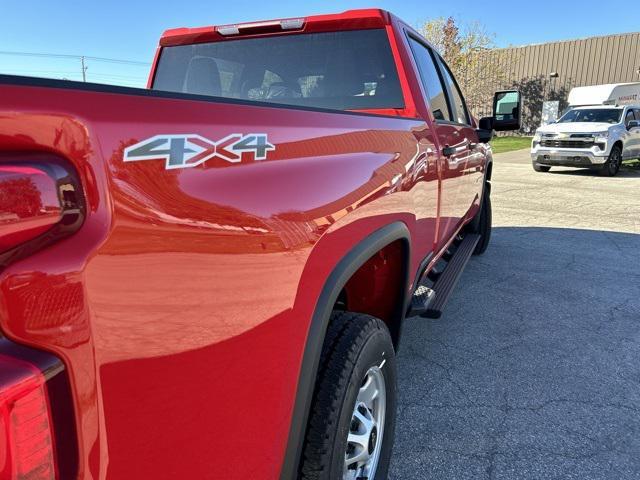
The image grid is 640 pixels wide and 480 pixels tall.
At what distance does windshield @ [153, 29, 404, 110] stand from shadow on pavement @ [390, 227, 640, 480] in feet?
5.59

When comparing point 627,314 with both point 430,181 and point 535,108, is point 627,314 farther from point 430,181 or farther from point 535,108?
point 535,108

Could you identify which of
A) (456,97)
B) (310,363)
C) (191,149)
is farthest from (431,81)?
(191,149)

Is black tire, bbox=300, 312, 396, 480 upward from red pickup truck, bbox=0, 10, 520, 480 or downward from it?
downward

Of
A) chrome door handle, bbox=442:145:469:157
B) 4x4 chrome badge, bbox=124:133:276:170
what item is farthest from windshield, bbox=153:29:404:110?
4x4 chrome badge, bbox=124:133:276:170

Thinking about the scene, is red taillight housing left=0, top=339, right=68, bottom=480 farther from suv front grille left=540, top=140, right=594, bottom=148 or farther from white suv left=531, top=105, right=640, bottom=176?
suv front grille left=540, top=140, right=594, bottom=148

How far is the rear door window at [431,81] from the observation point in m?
3.09

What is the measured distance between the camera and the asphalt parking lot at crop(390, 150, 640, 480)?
2.42 meters

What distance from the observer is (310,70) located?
2.93 m

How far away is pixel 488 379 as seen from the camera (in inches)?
124

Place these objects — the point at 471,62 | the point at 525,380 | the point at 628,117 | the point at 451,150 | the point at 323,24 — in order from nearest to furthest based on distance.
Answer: the point at 323,24, the point at 525,380, the point at 451,150, the point at 628,117, the point at 471,62

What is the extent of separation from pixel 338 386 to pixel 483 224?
15.4 ft

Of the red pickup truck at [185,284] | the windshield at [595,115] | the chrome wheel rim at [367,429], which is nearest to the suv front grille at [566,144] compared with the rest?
the windshield at [595,115]

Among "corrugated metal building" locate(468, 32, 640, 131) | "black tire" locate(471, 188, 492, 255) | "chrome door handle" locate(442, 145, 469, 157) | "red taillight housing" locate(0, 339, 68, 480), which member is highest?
"corrugated metal building" locate(468, 32, 640, 131)

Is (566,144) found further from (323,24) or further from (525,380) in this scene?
(323,24)
